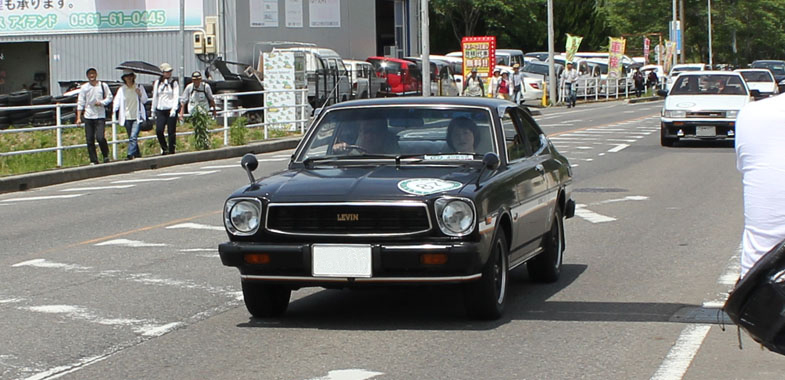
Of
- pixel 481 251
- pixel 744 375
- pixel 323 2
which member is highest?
pixel 323 2

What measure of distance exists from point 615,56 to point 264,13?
892 inches

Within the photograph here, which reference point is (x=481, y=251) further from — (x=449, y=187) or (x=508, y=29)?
(x=508, y=29)

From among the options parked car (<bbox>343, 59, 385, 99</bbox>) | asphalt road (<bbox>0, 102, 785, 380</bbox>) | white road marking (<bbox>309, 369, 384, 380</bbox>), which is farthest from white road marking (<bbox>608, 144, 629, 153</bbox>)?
white road marking (<bbox>309, 369, 384, 380</bbox>)

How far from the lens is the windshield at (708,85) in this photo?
85.3 ft

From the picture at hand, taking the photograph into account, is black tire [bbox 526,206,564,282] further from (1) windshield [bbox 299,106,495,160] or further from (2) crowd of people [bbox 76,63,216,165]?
(2) crowd of people [bbox 76,63,216,165]

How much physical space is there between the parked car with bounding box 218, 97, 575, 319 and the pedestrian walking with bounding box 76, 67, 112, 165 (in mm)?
13327

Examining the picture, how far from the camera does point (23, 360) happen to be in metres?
7.02

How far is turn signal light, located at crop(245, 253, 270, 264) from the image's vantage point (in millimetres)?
7594

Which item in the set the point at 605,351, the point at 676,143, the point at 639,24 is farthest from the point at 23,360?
the point at 639,24

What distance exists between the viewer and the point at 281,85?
31406 millimetres

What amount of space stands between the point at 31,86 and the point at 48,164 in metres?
25.2

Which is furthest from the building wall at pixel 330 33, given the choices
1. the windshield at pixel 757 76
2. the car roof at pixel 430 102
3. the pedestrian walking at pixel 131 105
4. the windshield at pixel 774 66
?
the car roof at pixel 430 102

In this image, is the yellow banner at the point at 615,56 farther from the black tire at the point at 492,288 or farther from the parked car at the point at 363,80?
the black tire at the point at 492,288

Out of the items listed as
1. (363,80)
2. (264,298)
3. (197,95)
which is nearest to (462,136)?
(264,298)
